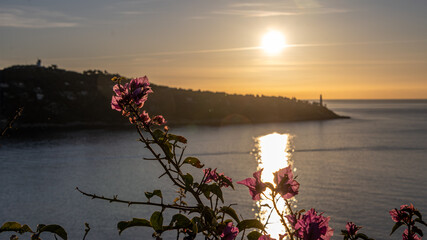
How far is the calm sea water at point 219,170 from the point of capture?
56.2 ft

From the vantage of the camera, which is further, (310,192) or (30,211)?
(310,192)

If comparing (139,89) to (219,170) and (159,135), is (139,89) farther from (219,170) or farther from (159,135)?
(219,170)

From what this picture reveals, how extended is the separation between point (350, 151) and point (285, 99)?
76.1 metres

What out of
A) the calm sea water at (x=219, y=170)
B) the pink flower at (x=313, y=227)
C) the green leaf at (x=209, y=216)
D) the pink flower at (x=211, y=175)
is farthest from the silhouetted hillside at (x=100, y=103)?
the pink flower at (x=313, y=227)

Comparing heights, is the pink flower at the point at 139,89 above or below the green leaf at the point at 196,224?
above

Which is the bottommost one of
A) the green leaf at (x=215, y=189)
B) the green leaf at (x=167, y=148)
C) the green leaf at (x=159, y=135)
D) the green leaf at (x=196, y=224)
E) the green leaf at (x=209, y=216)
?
the green leaf at (x=196, y=224)

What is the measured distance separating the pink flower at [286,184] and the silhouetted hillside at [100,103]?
81833 mm

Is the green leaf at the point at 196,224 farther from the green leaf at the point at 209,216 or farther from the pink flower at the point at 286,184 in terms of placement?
the pink flower at the point at 286,184

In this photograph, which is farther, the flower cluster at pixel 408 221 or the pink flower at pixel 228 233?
the flower cluster at pixel 408 221

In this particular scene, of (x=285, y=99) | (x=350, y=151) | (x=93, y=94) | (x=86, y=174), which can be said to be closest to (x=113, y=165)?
(x=86, y=174)

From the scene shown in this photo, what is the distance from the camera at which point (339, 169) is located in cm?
2928

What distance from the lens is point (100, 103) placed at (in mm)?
91438

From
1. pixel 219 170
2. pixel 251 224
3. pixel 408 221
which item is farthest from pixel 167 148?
pixel 219 170

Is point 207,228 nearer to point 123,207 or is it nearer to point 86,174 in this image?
point 123,207
